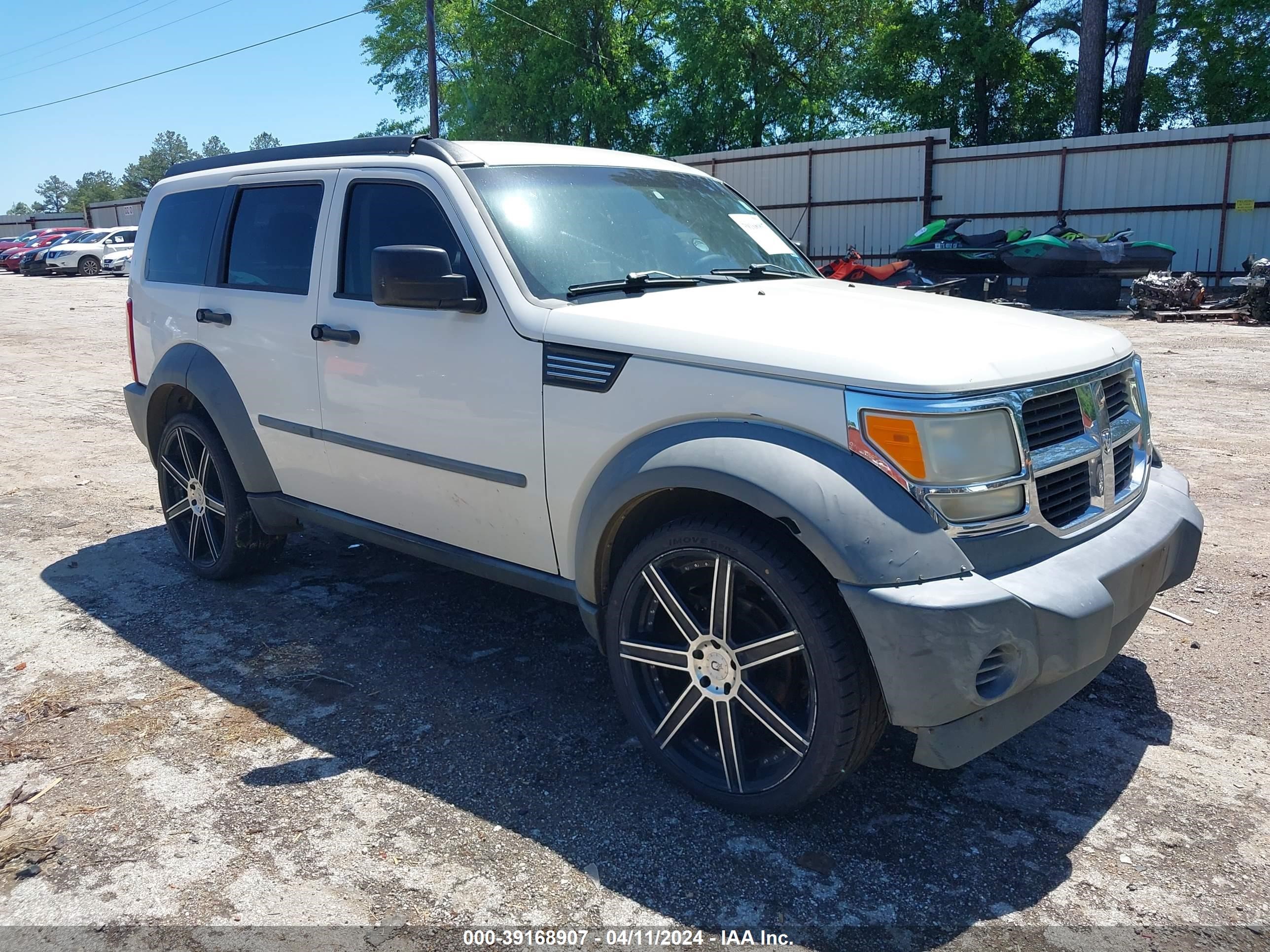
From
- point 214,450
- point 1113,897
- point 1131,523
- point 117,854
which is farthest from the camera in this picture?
point 214,450

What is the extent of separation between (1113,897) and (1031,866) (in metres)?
0.22

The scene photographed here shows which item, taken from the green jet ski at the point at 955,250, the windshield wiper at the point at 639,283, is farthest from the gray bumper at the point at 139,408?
the green jet ski at the point at 955,250

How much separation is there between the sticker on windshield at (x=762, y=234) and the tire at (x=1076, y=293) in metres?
14.2

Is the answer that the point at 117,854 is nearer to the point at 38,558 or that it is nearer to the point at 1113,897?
the point at 1113,897

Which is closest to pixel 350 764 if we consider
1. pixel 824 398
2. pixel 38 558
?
pixel 824 398

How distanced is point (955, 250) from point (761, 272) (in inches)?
632

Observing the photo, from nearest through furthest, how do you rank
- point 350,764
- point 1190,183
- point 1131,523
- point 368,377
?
point 1131,523, point 350,764, point 368,377, point 1190,183

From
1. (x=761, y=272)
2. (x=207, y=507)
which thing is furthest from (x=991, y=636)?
(x=207, y=507)

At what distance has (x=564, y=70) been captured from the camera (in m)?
35.0

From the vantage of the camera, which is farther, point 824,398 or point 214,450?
point 214,450

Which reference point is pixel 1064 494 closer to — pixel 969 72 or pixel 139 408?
pixel 139 408

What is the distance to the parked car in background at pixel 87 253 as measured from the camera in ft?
125

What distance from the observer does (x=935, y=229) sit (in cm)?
1998

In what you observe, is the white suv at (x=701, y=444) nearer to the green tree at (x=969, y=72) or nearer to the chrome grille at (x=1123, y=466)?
the chrome grille at (x=1123, y=466)
